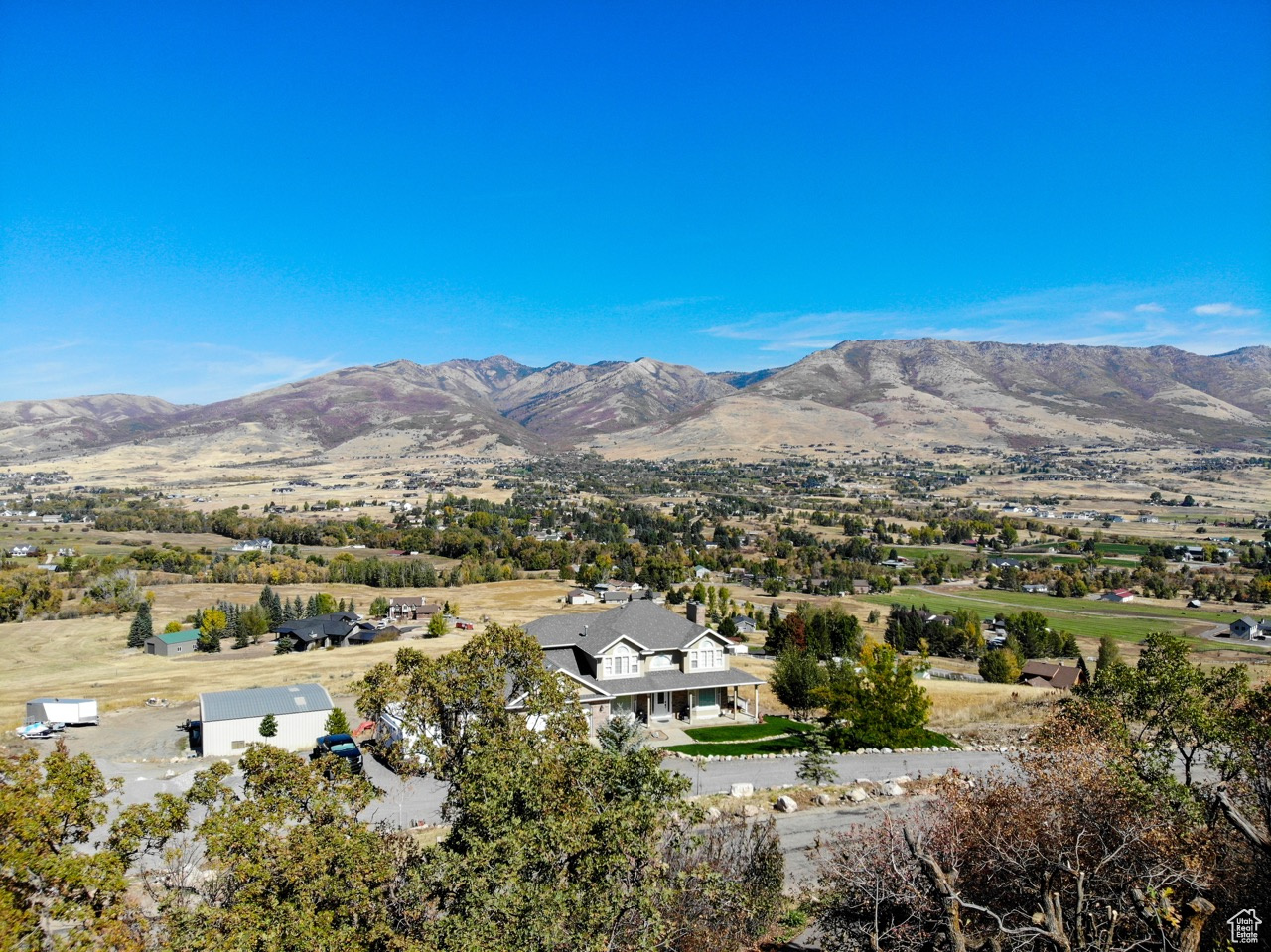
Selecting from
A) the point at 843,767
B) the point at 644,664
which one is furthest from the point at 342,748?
the point at 843,767

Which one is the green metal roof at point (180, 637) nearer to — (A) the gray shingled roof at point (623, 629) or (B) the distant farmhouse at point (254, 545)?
(A) the gray shingled roof at point (623, 629)

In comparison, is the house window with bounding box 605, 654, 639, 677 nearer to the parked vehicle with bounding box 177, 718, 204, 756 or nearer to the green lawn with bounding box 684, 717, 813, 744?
the green lawn with bounding box 684, 717, 813, 744

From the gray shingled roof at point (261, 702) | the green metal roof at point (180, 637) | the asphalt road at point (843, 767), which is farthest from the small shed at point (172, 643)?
the asphalt road at point (843, 767)

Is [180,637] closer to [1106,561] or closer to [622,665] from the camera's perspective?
[622,665]

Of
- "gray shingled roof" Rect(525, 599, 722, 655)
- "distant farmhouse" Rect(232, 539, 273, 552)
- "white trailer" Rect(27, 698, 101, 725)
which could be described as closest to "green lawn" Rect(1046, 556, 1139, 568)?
"gray shingled roof" Rect(525, 599, 722, 655)

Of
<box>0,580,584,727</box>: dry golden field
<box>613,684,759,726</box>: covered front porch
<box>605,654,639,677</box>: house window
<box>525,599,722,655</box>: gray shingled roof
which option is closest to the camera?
<box>613,684,759,726</box>: covered front porch

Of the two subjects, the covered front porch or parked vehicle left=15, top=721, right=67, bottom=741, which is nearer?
parked vehicle left=15, top=721, right=67, bottom=741
